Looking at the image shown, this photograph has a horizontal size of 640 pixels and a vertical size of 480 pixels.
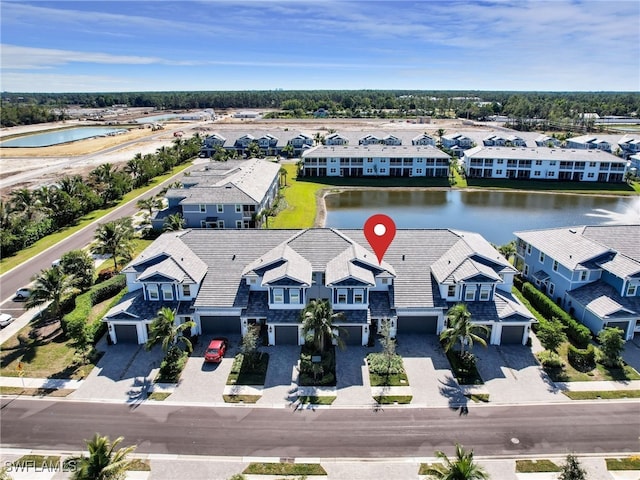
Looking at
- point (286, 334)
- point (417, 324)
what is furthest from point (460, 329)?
point (286, 334)

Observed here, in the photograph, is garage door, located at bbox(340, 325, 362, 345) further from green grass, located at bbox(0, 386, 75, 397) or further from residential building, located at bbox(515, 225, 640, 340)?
green grass, located at bbox(0, 386, 75, 397)

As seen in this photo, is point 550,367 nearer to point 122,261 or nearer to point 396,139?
point 122,261

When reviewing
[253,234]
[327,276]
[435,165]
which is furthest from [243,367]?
[435,165]

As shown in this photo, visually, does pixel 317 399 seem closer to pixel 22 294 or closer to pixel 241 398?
pixel 241 398

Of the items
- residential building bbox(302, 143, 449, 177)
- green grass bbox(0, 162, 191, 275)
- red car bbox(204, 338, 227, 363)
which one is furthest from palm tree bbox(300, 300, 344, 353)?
residential building bbox(302, 143, 449, 177)

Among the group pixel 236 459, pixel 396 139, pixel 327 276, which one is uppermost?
pixel 396 139

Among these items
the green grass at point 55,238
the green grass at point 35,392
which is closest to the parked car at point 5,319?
the green grass at point 35,392
